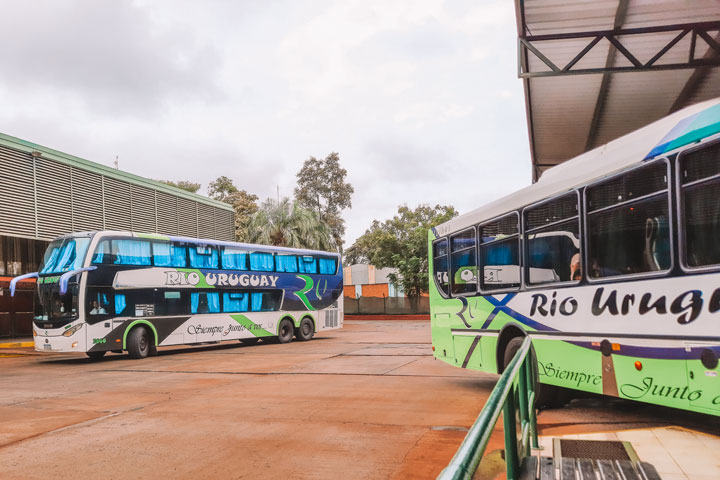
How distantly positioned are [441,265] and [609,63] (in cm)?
544

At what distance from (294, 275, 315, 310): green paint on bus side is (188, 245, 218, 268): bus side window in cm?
436

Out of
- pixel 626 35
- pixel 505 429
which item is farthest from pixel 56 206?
pixel 505 429

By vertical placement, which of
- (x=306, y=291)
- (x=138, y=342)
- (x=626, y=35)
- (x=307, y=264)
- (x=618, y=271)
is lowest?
(x=138, y=342)

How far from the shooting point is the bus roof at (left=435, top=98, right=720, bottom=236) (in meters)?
5.70

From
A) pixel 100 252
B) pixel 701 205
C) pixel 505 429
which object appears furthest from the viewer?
pixel 100 252

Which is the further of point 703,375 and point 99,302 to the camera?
point 99,302

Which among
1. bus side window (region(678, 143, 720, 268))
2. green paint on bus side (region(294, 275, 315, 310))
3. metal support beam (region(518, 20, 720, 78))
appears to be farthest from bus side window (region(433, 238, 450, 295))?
green paint on bus side (region(294, 275, 315, 310))

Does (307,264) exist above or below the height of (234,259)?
below

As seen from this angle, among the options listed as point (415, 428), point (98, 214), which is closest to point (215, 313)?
point (98, 214)

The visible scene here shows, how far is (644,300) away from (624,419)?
2216mm

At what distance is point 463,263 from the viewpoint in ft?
34.6

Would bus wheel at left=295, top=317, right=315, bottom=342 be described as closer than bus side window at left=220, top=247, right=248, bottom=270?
No

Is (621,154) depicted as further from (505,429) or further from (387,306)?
(387,306)

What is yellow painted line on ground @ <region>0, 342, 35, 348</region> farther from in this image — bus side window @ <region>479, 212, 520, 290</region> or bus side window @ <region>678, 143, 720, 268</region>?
bus side window @ <region>678, 143, 720, 268</region>
